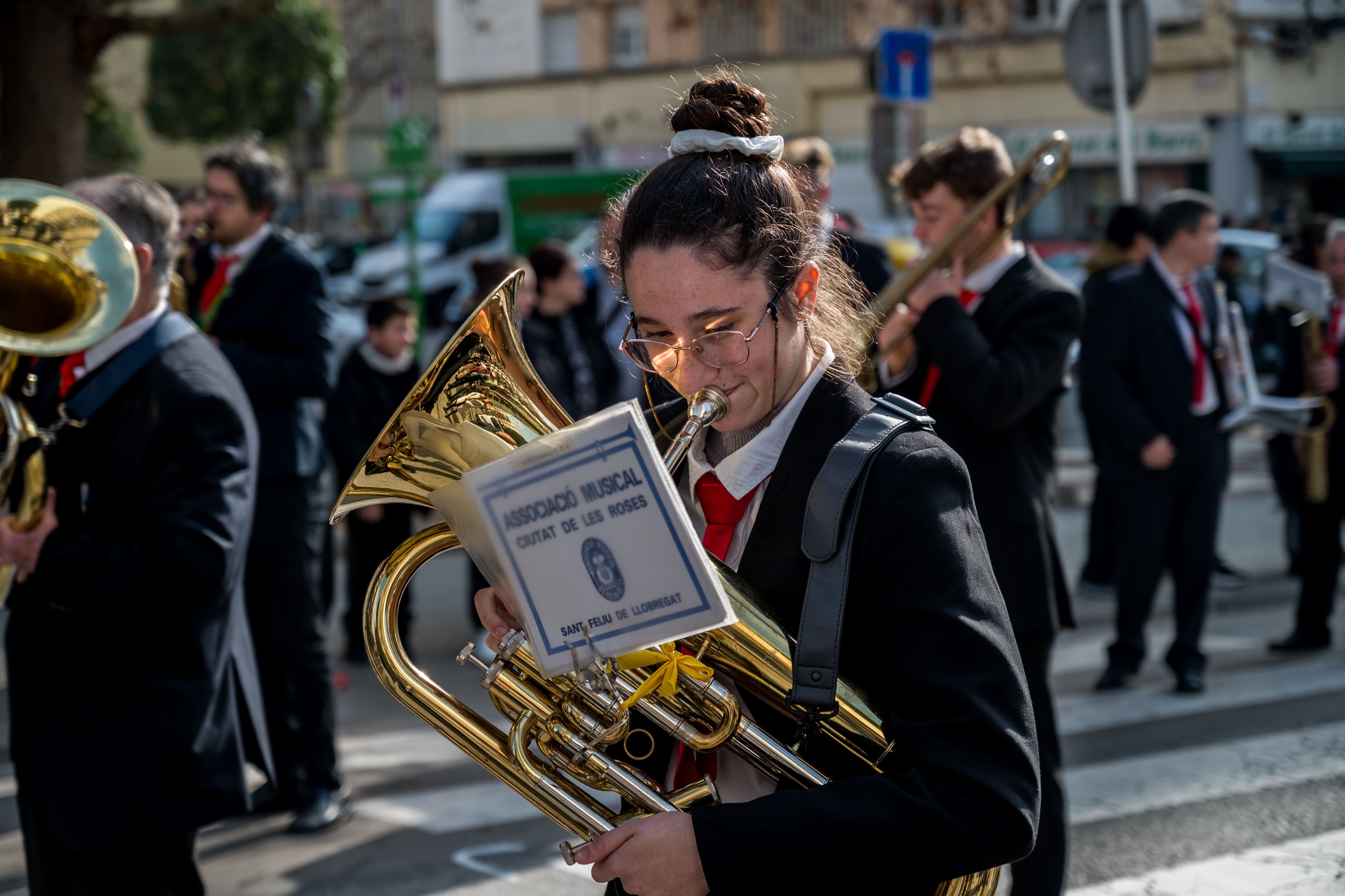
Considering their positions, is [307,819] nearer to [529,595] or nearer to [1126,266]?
[529,595]

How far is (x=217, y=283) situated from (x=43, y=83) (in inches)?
88.1

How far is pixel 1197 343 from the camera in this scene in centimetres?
600

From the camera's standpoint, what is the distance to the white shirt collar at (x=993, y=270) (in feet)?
11.9

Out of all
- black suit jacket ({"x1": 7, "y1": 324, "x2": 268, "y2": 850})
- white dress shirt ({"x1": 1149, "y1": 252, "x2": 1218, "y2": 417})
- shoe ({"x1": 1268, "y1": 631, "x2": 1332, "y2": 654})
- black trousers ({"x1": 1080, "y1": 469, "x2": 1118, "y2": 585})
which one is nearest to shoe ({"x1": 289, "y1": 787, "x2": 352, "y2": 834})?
black suit jacket ({"x1": 7, "y1": 324, "x2": 268, "y2": 850})

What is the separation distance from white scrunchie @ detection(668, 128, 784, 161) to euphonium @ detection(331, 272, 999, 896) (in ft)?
0.99

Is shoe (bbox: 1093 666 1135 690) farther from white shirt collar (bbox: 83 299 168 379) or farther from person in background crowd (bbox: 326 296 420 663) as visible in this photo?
white shirt collar (bbox: 83 299 168 379)

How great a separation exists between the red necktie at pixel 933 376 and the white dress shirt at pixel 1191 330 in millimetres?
2625

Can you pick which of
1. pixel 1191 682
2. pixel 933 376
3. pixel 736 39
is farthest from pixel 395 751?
pixel 736 39

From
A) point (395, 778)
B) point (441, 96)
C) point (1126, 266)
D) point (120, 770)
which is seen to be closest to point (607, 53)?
point (441, 96)

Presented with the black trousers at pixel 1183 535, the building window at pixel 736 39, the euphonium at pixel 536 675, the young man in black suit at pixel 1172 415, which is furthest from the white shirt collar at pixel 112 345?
the building window at pixel 736 39

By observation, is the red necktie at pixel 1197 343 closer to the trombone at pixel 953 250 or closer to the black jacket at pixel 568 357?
Answer: the trombone at pixel 953 250

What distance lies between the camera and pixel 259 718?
3100 mm

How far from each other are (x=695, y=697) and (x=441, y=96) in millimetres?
32471

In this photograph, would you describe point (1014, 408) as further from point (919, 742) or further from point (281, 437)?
point (281, 437)
